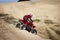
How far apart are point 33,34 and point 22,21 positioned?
188 millimetres

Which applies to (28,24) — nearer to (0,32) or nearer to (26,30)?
(26,30)

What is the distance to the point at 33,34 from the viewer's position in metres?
0.95

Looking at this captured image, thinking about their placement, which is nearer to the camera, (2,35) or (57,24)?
(2,35)

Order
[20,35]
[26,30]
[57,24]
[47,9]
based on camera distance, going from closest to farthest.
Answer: [20,35]
[26,30]
[57,24]
[47,9]

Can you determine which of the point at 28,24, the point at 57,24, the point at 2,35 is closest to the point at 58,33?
the point at 57,24

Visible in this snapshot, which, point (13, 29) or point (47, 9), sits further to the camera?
point (47, 9)

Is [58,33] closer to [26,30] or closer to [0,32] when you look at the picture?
[26,30]

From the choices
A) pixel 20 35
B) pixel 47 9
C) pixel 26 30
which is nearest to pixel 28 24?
pixel 26 30

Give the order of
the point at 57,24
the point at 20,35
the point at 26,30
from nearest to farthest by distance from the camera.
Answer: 1. the point at 20,35
2. the point at 26,30
3. the point at 57,24

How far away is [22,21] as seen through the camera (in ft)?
3.60

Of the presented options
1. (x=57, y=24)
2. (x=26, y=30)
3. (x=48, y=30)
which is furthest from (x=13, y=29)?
(x=57, y=24)

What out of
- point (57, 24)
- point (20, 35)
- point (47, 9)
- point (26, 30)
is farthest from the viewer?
point (47, 9)

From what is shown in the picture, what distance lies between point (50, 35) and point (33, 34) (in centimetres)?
12

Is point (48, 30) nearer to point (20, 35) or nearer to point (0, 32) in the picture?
point (20, 35)
